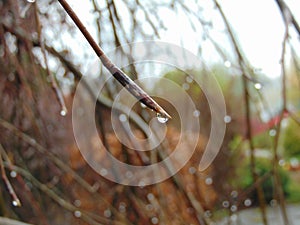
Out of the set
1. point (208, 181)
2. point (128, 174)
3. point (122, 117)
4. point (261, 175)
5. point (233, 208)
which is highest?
point (122, 117)

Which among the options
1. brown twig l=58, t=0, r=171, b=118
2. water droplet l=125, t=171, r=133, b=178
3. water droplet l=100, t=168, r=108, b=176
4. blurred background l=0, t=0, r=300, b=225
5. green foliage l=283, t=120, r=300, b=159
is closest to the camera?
brown twig l=58, t=0, r=171, b=118

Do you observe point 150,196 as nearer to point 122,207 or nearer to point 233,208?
point 122,207

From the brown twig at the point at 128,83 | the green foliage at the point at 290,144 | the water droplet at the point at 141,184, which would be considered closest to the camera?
the brown twig at the point at 128,83

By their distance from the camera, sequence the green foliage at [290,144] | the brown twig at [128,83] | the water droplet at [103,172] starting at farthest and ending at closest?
the green foliage at [290,144], the water droplet at [103,172], the brown twig at [128,83]

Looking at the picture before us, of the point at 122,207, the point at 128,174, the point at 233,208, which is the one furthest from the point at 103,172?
the point at 233,208

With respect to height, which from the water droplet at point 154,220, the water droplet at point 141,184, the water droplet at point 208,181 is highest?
the water droplet at point 141,184

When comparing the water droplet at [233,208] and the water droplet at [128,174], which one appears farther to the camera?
the water droplet at [128,174]

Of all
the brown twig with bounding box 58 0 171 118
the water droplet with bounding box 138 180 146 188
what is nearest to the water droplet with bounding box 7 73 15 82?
the water droplet with bounding box 138 180 146 188

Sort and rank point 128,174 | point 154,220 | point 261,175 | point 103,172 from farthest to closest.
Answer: point 261,175 → point 103,172 → point 128,174 → point 154,220

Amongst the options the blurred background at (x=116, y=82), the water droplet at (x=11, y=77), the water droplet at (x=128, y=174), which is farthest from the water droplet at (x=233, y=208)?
the water droplet at (x=11, y=77)

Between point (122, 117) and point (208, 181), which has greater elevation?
point (122, 117)

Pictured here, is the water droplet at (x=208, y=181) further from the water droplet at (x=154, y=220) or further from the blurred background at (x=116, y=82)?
the water droplet at (x=154, y=220)

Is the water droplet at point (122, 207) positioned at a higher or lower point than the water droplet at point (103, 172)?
lower

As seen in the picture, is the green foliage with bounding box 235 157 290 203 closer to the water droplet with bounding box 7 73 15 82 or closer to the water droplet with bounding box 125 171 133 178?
the water droplet with bounding box 125 171 133 178
